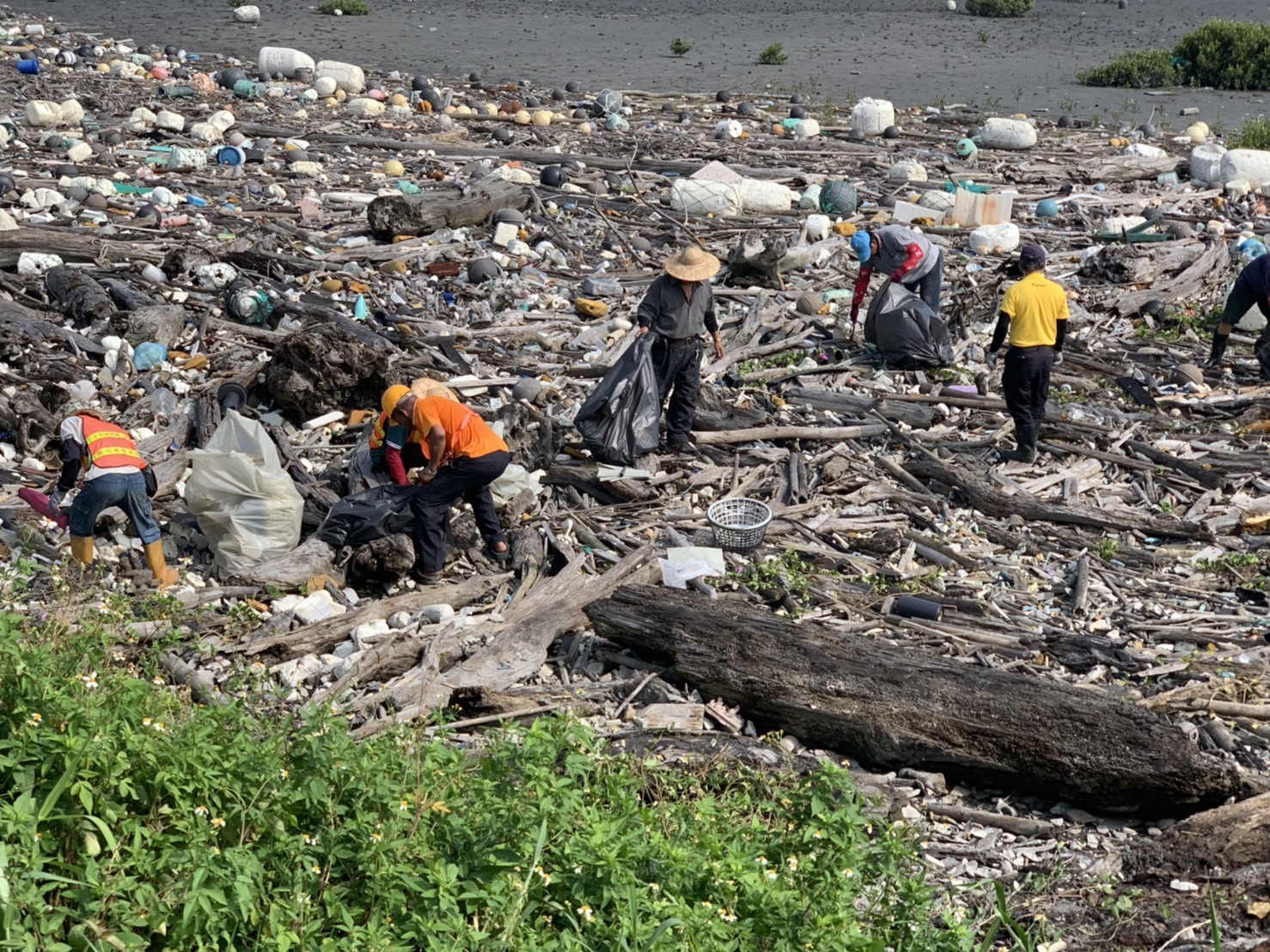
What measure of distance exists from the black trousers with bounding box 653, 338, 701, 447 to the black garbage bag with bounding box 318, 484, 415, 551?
218 centimetres

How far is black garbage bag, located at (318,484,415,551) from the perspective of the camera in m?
7.09

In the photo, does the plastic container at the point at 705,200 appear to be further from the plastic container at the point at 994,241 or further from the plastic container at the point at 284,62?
the plastic container at the point at 284,62

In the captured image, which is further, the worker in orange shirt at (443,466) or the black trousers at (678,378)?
the black trousers at (678,378)

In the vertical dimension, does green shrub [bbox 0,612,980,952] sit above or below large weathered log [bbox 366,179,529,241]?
below

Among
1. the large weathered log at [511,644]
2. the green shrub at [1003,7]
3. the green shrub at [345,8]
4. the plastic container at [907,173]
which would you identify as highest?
the green shrub at [1003,7]

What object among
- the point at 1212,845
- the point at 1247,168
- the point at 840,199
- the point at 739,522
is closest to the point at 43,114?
the point at 840,199

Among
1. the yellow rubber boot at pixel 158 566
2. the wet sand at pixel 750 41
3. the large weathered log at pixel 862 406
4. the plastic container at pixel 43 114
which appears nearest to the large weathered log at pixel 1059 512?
the large weathered log at pixel 862 406

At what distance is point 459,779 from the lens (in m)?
4.31

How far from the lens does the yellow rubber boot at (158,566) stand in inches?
269

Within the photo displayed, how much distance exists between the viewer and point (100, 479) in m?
6.59

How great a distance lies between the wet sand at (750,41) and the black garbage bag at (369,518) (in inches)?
667

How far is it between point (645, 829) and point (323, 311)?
725 centimetres

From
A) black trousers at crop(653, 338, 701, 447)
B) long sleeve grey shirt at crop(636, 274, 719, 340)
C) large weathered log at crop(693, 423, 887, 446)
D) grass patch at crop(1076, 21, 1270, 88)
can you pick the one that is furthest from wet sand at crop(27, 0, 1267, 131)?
black trousers at crop(653, 338, 701, 447)

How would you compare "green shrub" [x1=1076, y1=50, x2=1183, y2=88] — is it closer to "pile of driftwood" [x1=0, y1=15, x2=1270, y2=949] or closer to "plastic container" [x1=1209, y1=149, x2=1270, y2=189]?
"plastic container" [x1=1209, y1=149, x2=1270, y2=189]
